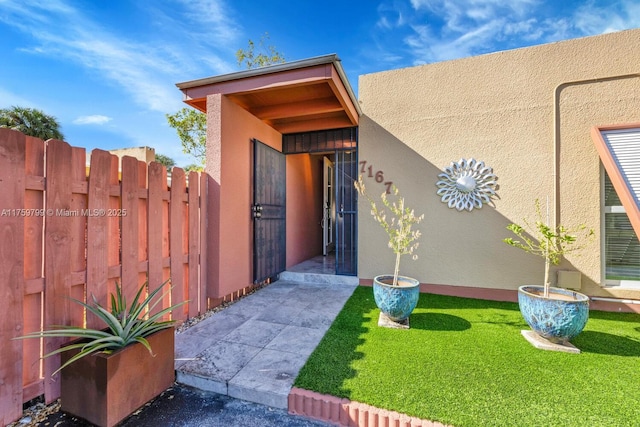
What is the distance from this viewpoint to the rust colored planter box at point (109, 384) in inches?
79.6

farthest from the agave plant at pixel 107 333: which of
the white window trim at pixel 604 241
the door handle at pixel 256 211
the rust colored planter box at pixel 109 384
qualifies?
the white window trim at pixel 604 241

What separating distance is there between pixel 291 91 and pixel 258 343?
4.36m

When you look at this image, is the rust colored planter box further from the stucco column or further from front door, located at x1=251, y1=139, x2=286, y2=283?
front door, located at x1=251, y1=139, x2=286, y2=283

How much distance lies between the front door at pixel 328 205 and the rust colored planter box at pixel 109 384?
6.41m

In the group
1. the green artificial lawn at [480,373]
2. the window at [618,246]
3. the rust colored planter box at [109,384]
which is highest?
the window at [618,246]

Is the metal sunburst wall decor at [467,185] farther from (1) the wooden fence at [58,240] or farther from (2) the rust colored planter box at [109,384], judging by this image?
(2) the rust colored planter box at [109,384]

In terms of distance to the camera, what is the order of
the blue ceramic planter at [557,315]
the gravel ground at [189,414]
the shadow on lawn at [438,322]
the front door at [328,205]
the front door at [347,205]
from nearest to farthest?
the gravel ground at [189,414] < the blue ceramic planter at [557,315] < the shadow on lawn at [438,322] < the front door at [347,205] < the front door at [328,205]

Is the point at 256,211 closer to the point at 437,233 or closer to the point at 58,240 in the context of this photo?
the point at 58,240

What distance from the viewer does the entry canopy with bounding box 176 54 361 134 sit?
4062mm

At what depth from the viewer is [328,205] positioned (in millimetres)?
8922

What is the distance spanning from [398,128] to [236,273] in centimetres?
473

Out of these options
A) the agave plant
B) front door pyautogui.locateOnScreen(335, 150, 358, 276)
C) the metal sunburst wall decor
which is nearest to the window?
the metal sunburst wall decor

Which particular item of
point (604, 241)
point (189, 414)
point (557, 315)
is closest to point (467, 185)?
point (604, 241)

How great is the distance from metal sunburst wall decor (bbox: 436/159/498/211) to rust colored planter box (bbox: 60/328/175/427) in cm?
555
